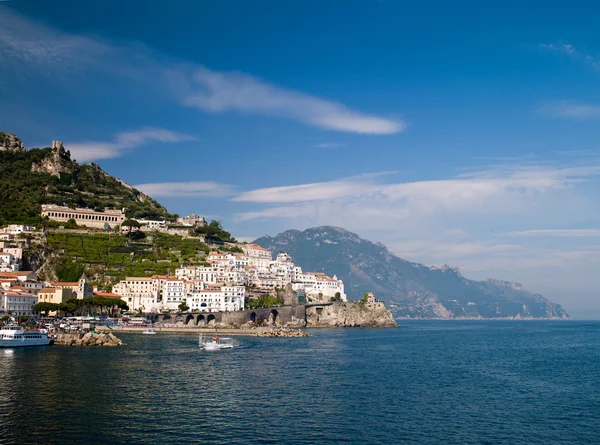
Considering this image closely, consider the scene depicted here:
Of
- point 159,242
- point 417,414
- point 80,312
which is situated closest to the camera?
point 417,414

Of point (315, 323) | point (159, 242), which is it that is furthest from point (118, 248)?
point (315, 323)

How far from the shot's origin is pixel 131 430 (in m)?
26.6

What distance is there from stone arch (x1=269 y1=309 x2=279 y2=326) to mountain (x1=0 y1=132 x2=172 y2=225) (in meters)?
50.1

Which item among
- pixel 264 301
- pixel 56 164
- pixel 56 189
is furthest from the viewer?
pixel 56 164

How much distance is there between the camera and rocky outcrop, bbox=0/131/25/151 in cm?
15557

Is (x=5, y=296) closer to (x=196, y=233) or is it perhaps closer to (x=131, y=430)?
(x=196, y=233)

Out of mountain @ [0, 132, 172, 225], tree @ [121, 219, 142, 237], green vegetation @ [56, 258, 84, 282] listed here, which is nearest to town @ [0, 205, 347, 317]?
tree @ [121, 219, 142, 237]

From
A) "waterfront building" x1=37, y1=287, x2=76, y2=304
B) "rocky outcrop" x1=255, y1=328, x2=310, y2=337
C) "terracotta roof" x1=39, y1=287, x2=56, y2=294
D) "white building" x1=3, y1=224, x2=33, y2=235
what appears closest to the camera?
"rocky outcrop" x1=255, y1=328, x2=310, y2=337

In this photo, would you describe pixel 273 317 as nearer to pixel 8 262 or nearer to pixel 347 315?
pixel 347 315

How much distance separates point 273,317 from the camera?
112 m

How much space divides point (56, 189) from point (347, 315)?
76058mm

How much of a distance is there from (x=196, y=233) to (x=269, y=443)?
122 meters

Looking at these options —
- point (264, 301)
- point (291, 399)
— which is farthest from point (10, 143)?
point (291, 399)

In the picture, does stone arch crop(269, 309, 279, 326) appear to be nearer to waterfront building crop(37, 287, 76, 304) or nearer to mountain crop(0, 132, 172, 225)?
waterfront building crop(37, 287, 76, 304)
